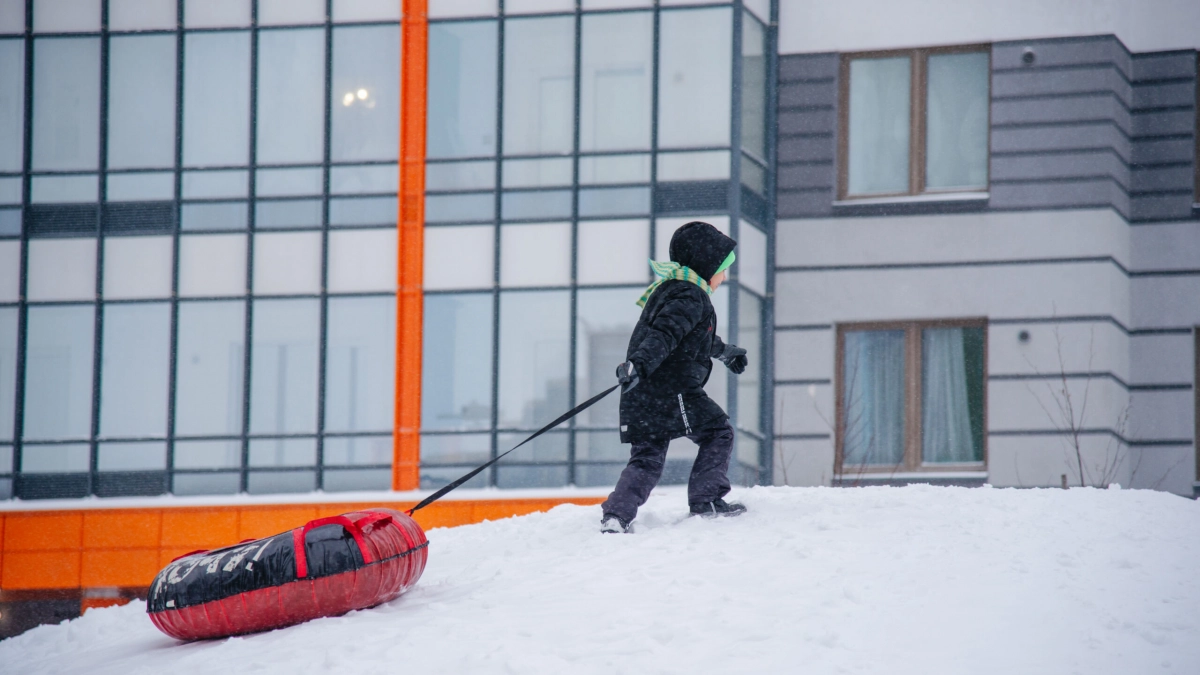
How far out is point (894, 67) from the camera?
15.8 meters

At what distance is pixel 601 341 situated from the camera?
47.4 feet

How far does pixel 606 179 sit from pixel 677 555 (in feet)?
28.5

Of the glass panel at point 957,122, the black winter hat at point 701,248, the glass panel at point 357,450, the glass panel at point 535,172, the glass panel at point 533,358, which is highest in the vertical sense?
the glass panel at point 957,122

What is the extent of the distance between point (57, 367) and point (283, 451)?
3.19 meters

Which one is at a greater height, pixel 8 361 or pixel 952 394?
pixel 8 361

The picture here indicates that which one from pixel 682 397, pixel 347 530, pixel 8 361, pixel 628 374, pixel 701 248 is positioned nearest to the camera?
pixel 347 530

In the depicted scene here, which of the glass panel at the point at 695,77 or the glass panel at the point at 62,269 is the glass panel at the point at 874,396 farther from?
the glass panel at the point at 62,269

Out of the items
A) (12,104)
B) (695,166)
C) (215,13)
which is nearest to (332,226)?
(215,13)

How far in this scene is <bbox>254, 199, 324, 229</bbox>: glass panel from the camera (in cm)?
1510

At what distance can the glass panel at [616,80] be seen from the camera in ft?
48.3

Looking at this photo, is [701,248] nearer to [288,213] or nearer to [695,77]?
[695,77]

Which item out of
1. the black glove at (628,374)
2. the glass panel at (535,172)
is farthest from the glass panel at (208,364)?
the black glove at (628,374)

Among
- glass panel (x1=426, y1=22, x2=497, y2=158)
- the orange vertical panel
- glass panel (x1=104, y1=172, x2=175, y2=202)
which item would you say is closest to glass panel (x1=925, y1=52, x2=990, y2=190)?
glass panel (x1=426, y1=22, x2=497, y2=158)

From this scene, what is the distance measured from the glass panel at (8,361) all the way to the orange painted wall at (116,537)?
1422 millimetres
